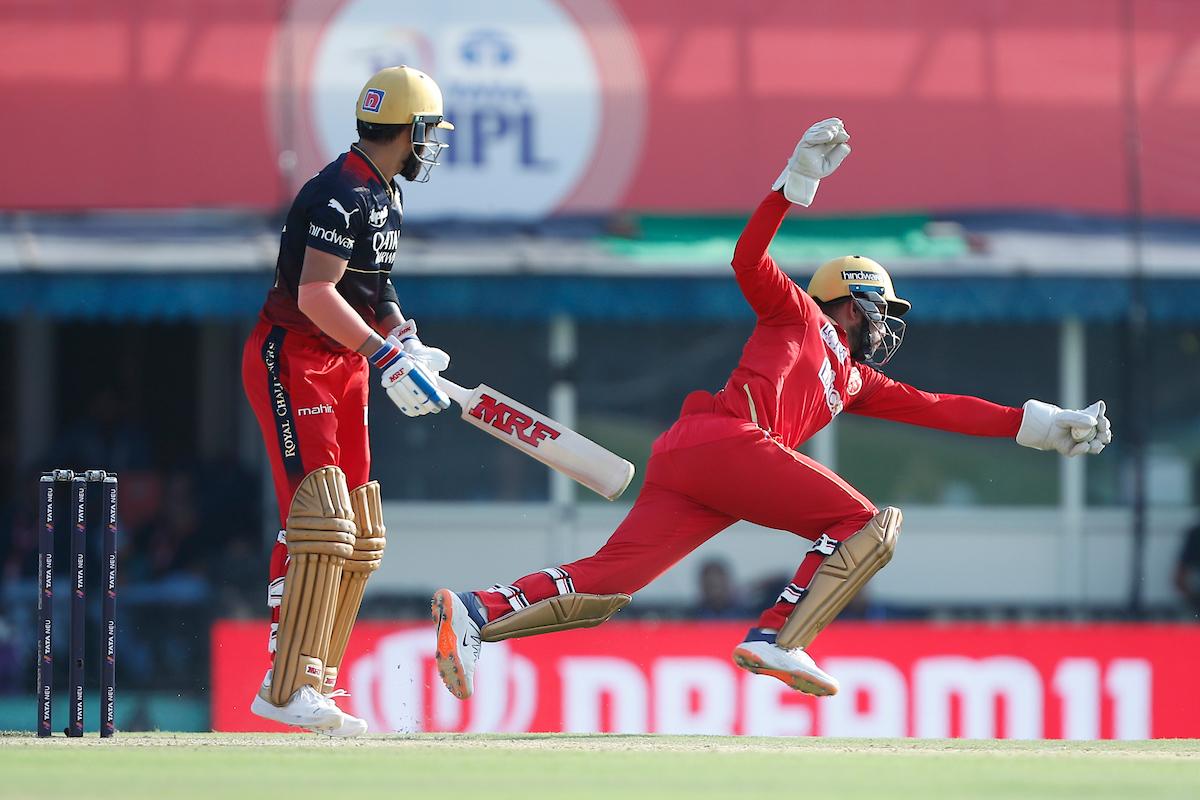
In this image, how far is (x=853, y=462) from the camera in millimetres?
11500

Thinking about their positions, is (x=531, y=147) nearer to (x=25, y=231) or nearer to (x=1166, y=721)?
(x=25, y=231)

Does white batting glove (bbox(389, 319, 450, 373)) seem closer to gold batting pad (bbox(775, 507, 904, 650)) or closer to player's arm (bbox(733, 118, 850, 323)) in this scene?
player's arm (bbox(733, 118, 850, 323))

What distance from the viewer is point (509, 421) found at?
5.94 metres

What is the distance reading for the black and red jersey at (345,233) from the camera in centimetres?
566

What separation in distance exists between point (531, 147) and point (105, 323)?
3.50m

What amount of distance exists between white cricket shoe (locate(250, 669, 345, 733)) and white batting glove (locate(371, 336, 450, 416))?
858mm

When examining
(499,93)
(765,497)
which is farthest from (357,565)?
(499,93)

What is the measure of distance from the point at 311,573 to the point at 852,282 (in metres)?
1.87

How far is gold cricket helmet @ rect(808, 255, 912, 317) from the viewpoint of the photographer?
20.7 feet

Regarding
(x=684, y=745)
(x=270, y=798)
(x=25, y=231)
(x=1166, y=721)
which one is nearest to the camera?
(x=270, y=798)

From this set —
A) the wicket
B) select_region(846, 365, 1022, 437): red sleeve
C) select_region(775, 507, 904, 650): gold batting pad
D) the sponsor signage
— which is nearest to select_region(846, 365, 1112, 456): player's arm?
select_region(846, 365, 1022, 437): red sleeve

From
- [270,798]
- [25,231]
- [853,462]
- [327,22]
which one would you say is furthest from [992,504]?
[270,798]

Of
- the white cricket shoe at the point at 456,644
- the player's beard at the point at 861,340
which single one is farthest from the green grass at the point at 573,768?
the player's beard at the point at 861,340

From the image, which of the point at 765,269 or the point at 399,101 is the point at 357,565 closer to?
the point at 399,101
